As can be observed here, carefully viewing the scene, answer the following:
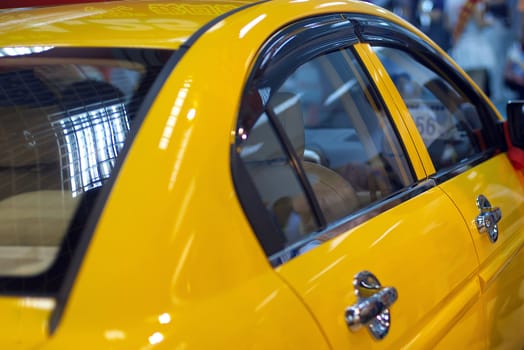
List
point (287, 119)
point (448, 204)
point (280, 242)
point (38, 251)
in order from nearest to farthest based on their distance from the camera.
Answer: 1. point (38, 251)
2. point (280, 242)
3. point (287, 119)
4. point (448, 204)

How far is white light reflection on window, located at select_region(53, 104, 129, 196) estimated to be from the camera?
1619 millimetres

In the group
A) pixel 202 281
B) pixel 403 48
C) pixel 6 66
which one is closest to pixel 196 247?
pixel 202 281

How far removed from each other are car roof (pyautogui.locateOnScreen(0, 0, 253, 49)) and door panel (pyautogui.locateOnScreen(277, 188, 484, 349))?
23.4 inches

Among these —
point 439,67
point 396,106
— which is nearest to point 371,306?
point 396,106

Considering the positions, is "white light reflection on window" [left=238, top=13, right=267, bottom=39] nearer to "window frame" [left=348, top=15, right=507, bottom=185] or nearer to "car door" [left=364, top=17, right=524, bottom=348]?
"window frame" [left=348, top=15, right=507, bottom=185]

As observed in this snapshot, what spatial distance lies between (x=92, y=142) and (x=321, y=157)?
3.80 ft

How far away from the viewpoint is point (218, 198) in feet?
5.07

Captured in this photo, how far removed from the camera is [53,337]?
1.34 m

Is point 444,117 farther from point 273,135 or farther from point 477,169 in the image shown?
point 273,135

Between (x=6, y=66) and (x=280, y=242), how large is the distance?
783 millimetres

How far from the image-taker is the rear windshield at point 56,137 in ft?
5.18

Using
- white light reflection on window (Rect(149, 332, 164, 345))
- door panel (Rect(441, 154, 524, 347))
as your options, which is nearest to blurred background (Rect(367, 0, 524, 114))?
door panel (Rect(441, 154, 524, 347))

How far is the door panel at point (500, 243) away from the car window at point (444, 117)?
0.13m

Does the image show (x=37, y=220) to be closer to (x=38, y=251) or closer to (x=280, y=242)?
(x=38, y=251)
